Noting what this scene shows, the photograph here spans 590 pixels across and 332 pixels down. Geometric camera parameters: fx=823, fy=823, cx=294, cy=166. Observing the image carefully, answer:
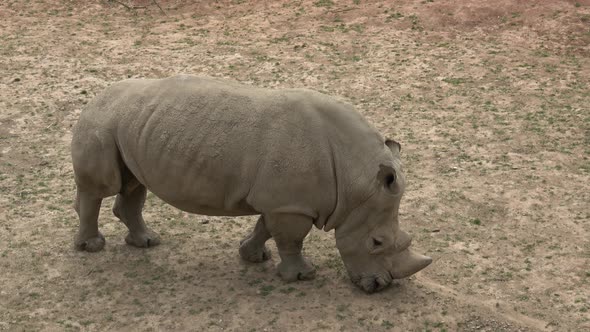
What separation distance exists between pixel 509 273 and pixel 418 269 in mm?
1142

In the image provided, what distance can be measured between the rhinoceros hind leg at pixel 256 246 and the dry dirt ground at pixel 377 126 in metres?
0.14

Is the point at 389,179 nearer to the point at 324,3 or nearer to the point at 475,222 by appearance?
the point at 475,222

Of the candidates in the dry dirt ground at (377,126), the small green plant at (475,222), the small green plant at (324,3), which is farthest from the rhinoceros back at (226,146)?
the small green plant at (324,3)

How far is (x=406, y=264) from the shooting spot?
7.20m

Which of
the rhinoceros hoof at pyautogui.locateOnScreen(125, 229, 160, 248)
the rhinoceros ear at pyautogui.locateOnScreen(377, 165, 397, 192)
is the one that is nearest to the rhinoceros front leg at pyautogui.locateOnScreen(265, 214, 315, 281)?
the rhinoceros ear at pyautogui.locateOnScreen(377, 165, 397, 192)

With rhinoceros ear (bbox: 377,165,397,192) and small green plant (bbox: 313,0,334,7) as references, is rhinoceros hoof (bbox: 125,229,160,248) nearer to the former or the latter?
rhinoceros ear (bbox: 377,165,397,192)

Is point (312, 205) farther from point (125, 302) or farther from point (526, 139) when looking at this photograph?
point (526, 139)

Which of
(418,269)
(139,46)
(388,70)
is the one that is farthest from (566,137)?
(139,46)

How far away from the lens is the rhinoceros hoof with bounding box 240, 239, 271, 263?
25.8 feet

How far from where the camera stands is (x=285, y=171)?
6785mm

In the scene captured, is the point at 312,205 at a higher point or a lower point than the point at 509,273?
higher

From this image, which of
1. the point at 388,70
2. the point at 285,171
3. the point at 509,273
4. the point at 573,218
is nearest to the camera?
the point at 285,171

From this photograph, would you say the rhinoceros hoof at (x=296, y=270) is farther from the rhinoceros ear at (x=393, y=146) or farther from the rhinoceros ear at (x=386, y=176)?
the rhinoceros ear at (x=393, y=146)

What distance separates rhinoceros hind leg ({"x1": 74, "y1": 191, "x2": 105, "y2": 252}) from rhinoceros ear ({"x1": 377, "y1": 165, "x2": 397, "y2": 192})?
2781mm
